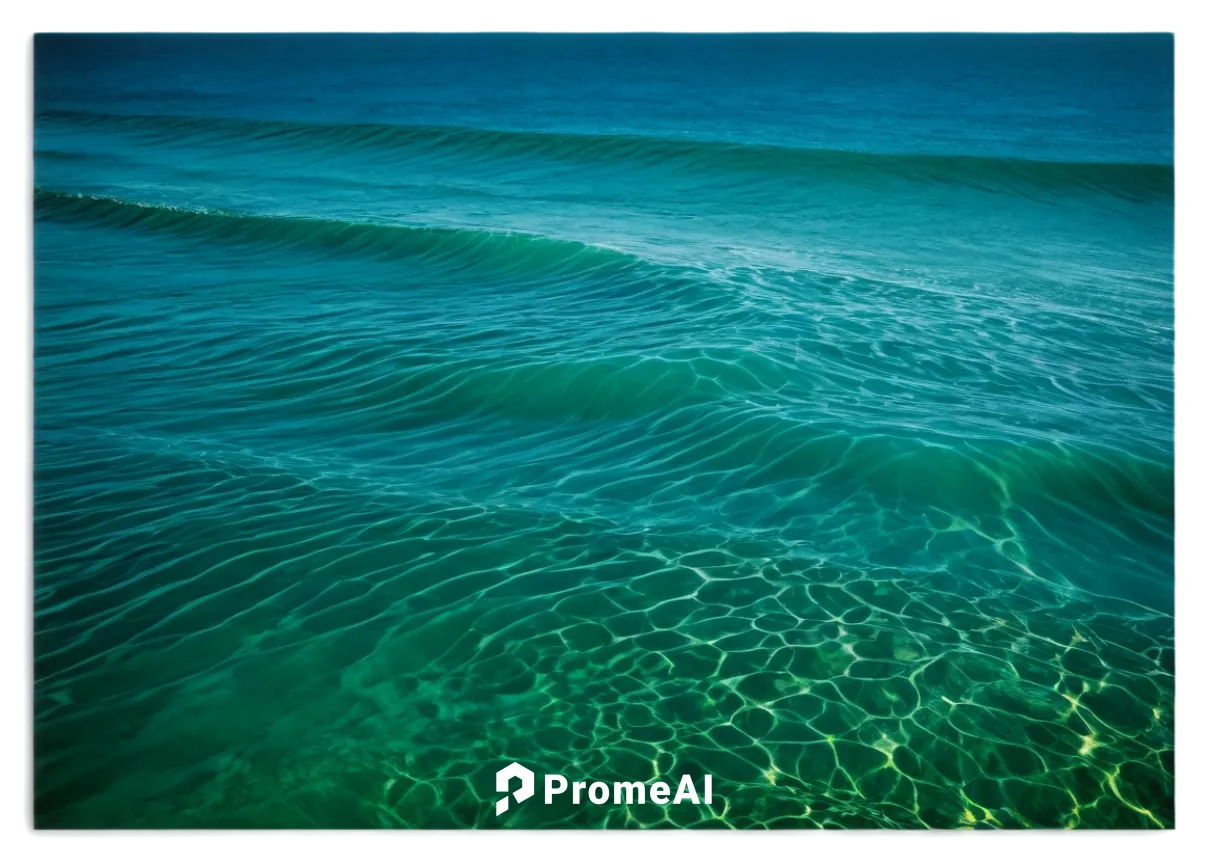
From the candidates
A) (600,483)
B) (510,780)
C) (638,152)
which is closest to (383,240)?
(638,152)

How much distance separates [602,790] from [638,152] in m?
6.59

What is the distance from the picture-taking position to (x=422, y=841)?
11.0 ft

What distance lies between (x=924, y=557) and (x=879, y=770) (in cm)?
108

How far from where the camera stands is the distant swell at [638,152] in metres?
8.63

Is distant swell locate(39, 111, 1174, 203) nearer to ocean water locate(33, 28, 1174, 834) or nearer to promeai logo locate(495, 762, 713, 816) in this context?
ocean water locate(33, 28, 1174, 834)

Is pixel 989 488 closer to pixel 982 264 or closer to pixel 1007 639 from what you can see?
pixel 1007 639

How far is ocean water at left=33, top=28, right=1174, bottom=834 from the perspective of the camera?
3502mm

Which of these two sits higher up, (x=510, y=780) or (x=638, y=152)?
(x=638, y=152)

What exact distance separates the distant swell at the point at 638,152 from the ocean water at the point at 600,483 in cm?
23

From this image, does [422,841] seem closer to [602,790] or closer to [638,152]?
[602,790]

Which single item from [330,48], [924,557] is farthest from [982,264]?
[330,48]

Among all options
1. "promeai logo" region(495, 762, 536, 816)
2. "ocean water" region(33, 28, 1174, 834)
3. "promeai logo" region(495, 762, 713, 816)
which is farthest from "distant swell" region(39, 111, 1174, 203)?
"promeai logo" region(495, 762, 536, 816)

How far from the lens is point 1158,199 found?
7.21 metres

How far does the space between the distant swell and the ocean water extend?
23 cm
